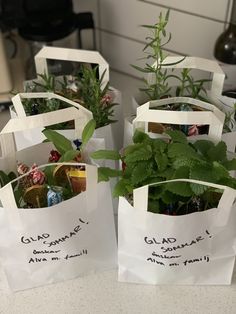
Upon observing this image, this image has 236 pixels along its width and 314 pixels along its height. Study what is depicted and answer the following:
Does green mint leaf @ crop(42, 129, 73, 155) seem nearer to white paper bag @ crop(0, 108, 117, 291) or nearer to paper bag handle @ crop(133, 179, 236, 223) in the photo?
white paper bag @ crop(0, 108, 117, 291)

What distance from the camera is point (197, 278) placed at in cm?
74

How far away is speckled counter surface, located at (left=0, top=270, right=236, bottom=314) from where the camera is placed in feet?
2.35

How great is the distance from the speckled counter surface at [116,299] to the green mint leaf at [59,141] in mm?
243

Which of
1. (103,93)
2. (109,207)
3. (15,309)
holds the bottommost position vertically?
(15,309)

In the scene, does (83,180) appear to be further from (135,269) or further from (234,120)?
(234,120)

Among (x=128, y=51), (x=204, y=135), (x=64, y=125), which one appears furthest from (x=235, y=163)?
(x=128, y=51)

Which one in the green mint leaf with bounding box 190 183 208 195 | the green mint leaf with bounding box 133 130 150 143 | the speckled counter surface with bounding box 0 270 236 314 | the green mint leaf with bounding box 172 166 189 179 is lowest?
the speckled counter surface with bounding box 0 270 236 314

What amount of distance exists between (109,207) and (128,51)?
680mm

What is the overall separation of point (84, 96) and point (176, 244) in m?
0.35

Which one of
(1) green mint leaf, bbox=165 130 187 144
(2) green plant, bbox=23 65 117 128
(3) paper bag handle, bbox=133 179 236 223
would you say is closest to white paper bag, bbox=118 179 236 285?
(3) paper bag handle, bbox=133 179 236 223

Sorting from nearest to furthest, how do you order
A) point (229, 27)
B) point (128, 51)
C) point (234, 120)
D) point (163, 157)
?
point (163, 157) < point (234, 120) < point (229, 27) < point (128, 51)

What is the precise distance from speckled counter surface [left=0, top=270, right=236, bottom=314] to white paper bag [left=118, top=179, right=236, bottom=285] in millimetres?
16

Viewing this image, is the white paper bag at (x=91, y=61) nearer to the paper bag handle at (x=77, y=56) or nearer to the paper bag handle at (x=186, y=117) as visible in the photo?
the paper bag handle at (x=77, y=56)

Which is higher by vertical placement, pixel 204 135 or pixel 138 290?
pixel 204 135
